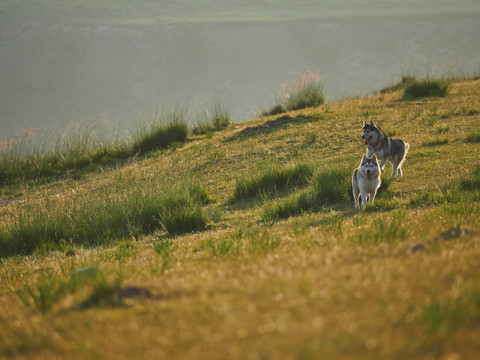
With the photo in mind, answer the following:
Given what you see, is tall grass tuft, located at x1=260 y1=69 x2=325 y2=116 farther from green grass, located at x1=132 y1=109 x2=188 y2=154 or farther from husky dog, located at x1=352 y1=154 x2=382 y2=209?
husky dog, located at x1=352 y1=154 x2=382 y2=209

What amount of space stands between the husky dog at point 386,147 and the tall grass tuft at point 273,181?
145 centimetres

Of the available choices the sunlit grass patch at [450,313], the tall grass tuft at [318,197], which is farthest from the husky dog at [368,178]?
the sunlit grass patch at [450,313]

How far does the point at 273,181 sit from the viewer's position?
38.8 ft

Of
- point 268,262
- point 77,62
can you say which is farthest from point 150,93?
point 268,262

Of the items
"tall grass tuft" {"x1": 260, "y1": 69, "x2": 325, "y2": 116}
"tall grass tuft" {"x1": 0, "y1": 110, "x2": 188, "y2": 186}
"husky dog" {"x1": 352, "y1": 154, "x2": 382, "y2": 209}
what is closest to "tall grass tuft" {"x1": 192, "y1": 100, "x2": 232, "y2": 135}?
"tall grass tuft" {"x1": 0, "y1": 110, "x2": 188, "y2": 186}

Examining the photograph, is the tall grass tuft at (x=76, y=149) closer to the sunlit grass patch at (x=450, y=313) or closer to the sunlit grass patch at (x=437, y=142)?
the sunlit grass patch at (x=437, y=142)

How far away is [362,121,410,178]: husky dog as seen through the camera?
1105cm

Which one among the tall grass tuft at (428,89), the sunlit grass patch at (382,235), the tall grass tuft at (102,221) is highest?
the sunlit grass patch at (382,235)

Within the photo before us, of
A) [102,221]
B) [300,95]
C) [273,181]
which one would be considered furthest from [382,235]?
→ [300,95]

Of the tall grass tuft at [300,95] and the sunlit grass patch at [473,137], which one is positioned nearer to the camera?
the sunlit grass patch at [473,137]

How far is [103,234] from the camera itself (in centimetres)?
956

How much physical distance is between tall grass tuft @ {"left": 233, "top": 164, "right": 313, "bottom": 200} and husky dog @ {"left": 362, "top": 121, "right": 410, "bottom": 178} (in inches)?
56.9

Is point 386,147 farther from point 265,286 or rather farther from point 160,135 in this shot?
point 160,135

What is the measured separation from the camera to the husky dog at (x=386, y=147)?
11.1 meters
